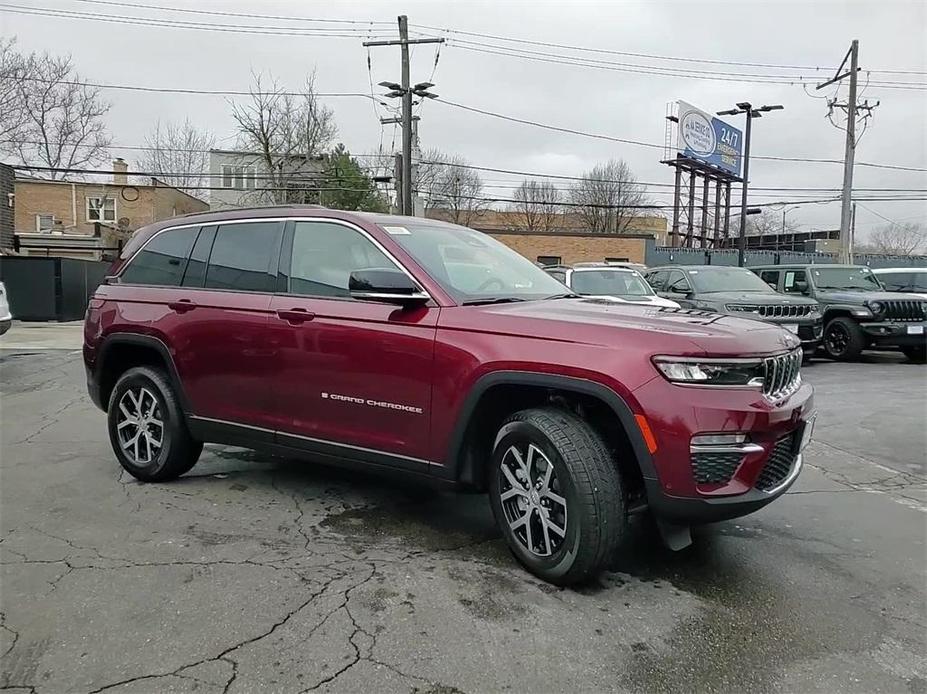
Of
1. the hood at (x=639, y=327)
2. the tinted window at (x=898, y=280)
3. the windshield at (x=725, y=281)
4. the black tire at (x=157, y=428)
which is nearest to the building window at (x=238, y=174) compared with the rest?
the windshield at (x=725, y=281)

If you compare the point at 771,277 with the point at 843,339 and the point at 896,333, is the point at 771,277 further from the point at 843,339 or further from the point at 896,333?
the point at 896,333

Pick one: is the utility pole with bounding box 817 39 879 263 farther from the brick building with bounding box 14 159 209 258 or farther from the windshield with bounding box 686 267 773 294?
the brick building with bounding box 14 159 209 258

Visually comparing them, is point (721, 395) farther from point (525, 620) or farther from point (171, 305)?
point (171, 305)

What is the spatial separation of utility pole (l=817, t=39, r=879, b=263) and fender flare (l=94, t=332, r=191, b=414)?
25317 mm

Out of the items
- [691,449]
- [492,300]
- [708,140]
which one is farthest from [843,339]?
[708,140]

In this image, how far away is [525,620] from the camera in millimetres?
2881

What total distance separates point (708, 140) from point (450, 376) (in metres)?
45.9

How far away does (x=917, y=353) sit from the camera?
1170 centimetres

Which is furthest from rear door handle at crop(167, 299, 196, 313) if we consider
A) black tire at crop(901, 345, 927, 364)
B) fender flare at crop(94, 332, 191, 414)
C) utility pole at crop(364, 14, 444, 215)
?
utility pole at crop(364, 14, 444, 215)

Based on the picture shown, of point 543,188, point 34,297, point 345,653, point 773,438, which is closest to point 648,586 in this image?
point 773,438

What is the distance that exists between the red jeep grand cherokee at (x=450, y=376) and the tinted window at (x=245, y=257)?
0.5 inches

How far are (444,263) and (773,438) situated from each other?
6.45 ft

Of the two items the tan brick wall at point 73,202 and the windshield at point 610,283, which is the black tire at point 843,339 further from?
the tan brick wall at point 73,202

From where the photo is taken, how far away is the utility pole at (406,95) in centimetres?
2478
